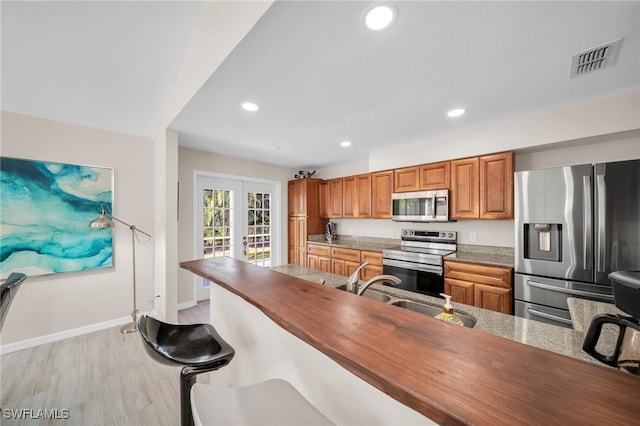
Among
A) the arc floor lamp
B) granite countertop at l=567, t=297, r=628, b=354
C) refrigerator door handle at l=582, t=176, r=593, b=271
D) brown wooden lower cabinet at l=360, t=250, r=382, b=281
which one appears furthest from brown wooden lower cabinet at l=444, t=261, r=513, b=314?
the arc floor lamp

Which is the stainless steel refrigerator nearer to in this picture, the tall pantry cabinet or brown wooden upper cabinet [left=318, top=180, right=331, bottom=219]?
brown wooden upper cabinet [left=318, top=180, right=331, bottom=219]

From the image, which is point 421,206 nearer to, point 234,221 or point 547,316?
point 547,316

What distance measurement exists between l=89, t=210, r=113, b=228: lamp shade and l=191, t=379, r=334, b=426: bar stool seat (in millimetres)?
2853

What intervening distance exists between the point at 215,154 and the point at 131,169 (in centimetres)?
118

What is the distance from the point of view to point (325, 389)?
78cm

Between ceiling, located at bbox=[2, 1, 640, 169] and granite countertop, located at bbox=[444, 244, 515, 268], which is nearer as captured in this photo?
ceiling, located at bbox=[2, 1, 640, 169]

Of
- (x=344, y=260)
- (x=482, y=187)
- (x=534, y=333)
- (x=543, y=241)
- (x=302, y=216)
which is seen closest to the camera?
(x=534, y=333)

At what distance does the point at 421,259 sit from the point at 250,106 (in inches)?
105

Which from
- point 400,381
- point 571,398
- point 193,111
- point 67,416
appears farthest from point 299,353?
point 193,111

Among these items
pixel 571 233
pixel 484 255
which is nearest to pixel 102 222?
pixel 484 255

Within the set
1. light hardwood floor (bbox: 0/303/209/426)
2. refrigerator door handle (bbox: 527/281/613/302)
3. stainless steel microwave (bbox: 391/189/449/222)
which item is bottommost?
light hardwood floor (bbox: 0/303/209/426)

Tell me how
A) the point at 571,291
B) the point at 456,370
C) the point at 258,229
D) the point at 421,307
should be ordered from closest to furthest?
the point at 456,370, the point at 421,307, the point at 571,291, the point at 258,229

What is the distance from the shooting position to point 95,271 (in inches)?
113

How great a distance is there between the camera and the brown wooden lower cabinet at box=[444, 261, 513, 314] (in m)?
2.41
